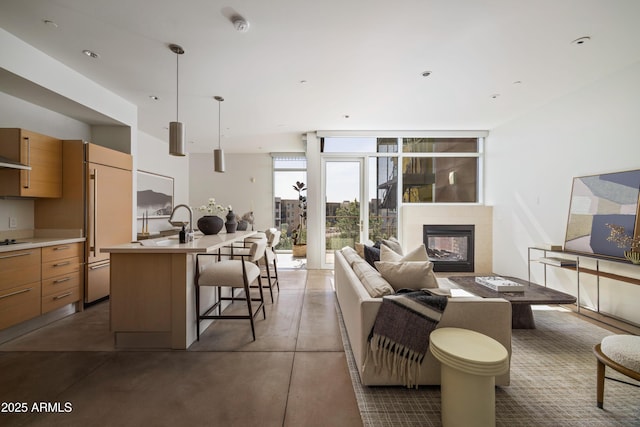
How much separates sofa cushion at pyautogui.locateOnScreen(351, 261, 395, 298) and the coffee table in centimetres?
127

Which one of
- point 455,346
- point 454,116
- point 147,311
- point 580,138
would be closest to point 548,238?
point 580,138

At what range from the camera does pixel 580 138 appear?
3355mm

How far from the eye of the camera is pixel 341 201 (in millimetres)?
5348

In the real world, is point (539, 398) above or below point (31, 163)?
below

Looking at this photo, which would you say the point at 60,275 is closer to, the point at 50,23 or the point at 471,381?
the point at 50,23

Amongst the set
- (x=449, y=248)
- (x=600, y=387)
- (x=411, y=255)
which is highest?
(x=411, y=255)

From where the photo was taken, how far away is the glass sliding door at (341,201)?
534 centimetres

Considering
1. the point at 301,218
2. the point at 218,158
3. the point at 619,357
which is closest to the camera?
the point at 619,357

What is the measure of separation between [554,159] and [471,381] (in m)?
3.95

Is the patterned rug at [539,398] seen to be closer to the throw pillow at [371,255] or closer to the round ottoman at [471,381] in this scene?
the round ottoman at [471,381]

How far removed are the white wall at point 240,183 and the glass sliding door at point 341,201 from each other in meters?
2.11

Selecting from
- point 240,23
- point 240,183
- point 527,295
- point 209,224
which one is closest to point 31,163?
point 209,224

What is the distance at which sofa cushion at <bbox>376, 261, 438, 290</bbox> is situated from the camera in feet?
6.50

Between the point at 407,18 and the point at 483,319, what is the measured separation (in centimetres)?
242
